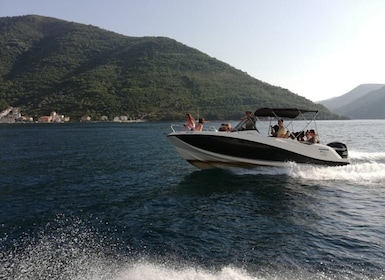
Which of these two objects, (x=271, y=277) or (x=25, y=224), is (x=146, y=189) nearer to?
(x=25, y=224)

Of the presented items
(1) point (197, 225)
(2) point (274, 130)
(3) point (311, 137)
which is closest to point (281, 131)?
(2) point (274, 130)

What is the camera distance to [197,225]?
976 cm

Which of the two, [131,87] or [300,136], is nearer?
[300,136]

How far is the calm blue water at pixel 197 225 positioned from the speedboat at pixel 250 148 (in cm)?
56

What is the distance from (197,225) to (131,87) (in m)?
159

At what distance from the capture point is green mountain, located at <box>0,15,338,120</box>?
144 meters

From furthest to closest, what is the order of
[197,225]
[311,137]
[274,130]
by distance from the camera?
[274,130] → [311,137] → [197,225]

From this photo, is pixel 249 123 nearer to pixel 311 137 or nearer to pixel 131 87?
pixel 311 137

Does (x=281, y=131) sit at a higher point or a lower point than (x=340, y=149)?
higher

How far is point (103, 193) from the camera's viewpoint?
13773 millimetres

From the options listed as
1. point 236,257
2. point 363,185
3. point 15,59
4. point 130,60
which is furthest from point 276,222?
point 15,59

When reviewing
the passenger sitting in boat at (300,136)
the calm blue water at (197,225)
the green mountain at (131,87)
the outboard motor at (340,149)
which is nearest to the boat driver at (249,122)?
the calm blue water at (197,225)

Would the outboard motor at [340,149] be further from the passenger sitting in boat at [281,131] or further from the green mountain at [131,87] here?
the green mountain at [131,87]

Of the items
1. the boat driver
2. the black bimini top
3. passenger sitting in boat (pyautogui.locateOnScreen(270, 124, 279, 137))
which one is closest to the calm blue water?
passenger sitting in boat (pyautogui.locateOnScreen(270, 124, 279, 137))
